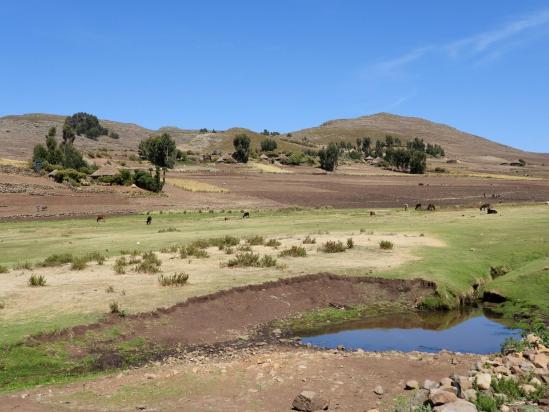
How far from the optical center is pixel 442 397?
34.1ft

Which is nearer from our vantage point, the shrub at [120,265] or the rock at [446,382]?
the rock at [446,382]

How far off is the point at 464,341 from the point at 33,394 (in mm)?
13469

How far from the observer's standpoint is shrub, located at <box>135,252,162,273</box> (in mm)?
25961

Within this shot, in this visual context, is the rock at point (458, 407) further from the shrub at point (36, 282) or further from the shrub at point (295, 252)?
the shrub at point (295, 252)

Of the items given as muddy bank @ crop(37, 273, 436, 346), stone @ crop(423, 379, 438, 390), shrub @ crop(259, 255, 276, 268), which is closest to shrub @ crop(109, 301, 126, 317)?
muddy bank @ crop(37, 273, 436, 346)

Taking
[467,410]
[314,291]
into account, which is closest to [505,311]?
[314,291]

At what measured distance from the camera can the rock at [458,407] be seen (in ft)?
32.6

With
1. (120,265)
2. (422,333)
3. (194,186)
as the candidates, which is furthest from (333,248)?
(194,186)

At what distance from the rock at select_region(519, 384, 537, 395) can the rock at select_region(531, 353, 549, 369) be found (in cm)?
115

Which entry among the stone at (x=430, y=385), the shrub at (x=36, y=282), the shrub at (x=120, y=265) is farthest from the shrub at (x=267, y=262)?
the stone at (x=430, y=385)

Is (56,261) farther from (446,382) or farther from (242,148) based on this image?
(242,148)

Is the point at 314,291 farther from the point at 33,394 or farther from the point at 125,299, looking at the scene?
the point at 33,394

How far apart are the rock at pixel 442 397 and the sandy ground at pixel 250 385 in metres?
1.17

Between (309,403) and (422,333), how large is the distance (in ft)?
33.1
